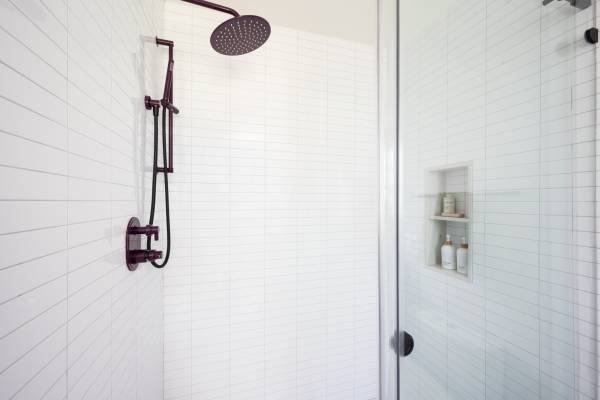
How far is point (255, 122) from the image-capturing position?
4.25 ft

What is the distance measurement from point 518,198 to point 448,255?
0.28 meters

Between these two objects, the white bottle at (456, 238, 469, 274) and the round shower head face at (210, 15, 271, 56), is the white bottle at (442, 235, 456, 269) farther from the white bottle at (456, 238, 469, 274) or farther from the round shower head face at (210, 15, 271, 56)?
the round shower head face at (210, 15, 271, 56)

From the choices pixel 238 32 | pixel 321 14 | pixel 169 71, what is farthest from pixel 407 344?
pixel 321 14

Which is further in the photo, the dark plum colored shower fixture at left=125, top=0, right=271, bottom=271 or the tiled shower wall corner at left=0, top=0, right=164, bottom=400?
the dark plum colored shower fixture at left=125, top=0, right=271, bottom=271

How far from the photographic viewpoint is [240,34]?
0.90 metres

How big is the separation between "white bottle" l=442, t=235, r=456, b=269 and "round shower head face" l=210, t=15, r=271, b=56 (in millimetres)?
919

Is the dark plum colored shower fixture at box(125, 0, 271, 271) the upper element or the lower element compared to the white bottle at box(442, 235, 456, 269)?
upper

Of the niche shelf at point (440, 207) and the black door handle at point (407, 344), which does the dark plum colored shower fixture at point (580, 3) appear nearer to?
the niche shelf at point (440, 207)

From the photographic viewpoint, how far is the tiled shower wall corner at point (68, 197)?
0.35m

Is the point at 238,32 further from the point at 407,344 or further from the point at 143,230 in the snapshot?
the point at 407,344

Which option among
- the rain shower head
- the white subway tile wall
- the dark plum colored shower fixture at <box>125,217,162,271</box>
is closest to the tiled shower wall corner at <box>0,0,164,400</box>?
the dark plum colored shower fixture at <box>125,217,162,271</box>

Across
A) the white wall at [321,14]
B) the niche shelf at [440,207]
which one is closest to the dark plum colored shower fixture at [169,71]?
the white wall at [321,14]

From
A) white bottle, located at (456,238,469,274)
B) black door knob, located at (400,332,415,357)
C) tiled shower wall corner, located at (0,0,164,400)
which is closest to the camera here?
tiled shower wall corner, located at (0,0,164,400)

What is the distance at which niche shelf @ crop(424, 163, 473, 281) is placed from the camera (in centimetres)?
72
